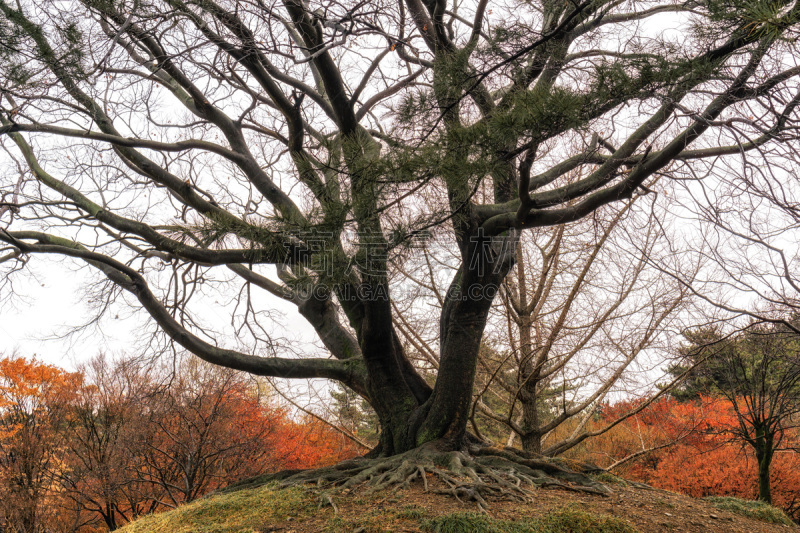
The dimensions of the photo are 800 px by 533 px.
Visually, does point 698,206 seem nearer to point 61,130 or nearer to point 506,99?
point 506,99

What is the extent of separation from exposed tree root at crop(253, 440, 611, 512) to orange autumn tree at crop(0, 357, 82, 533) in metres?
7.35

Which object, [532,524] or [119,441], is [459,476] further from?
[119,441]

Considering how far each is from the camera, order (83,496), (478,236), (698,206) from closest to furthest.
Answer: (698,206) → (478,236) → (83,496)

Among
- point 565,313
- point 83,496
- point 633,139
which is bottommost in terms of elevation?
point 83,496

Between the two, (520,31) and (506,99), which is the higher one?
(520,31)

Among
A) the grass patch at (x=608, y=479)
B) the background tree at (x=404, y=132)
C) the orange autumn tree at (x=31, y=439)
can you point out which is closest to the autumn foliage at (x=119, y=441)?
the orange autumn tree at (x=31, y=439)

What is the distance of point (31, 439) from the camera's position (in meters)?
10.0

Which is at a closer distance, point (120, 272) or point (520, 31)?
point (520, 31)

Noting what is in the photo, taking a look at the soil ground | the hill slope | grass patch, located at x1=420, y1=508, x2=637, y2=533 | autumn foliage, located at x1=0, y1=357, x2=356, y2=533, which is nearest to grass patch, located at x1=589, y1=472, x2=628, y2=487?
the hill slope

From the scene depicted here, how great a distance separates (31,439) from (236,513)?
8534 millimetres

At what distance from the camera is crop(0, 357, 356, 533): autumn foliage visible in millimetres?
8883

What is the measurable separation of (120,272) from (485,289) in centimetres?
438

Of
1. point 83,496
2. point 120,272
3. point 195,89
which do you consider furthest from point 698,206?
point 83,496

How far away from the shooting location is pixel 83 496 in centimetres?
997
